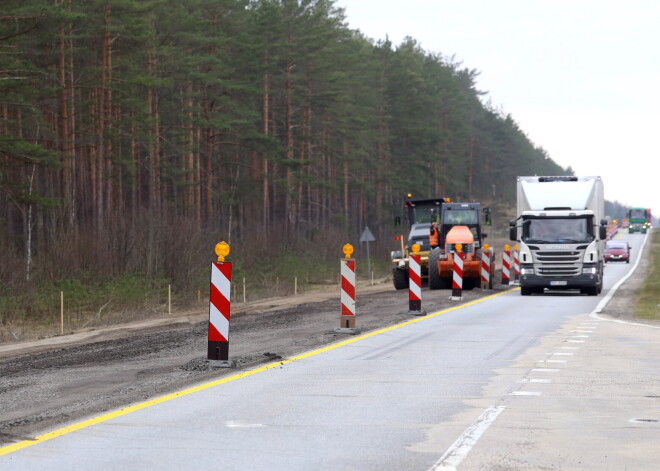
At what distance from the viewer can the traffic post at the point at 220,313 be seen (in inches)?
535

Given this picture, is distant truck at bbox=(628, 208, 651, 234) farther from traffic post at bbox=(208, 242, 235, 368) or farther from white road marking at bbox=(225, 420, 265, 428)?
white road marking at bbox=(225, 420, 265, 428)

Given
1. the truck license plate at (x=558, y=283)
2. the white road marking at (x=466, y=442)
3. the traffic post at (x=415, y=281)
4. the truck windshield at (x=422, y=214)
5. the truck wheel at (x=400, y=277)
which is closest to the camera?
the white road marking at (x=466, y=442)

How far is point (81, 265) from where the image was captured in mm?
34000

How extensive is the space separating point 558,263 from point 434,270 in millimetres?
5373

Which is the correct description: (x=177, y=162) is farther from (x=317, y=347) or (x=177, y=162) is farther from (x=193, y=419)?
(x=193, y=419)

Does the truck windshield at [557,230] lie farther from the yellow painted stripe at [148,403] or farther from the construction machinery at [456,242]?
the yellow painted stripe at [148,403]

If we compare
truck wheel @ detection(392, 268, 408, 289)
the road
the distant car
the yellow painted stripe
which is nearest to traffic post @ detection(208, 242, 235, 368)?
the yellow painted stripe

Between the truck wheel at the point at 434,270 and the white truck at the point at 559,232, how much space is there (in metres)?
3.93

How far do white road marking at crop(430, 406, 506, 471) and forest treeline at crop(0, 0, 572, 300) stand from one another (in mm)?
21140

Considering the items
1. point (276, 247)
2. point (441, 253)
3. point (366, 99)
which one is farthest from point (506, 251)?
point (366, 99)

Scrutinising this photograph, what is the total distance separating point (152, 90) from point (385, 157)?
134ft

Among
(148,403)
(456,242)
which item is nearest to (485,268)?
(456,242)

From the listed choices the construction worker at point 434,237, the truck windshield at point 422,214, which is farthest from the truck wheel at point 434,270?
the truck windshield at point 422,214

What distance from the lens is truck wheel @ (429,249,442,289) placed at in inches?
1492
